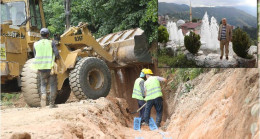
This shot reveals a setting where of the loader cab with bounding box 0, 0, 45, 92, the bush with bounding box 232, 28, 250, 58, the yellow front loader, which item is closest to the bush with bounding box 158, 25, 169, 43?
the bush with bounding box 232, 28, 250, 58

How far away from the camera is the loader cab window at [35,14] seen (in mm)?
9818

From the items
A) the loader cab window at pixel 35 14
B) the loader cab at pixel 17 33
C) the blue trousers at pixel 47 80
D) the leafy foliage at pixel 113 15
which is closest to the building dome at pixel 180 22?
the blue trousers at pixel 47 80

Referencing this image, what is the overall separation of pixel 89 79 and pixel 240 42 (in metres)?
6.03

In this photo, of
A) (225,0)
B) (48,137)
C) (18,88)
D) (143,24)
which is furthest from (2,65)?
(143,24)

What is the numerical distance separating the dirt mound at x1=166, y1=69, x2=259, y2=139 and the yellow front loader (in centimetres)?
256

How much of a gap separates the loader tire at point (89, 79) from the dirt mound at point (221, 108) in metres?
2.32

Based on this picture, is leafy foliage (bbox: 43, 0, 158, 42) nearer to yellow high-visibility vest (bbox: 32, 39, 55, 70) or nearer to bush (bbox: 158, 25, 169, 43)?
yellow high-visibility vest (bbox: 32, 39, 55, 70)

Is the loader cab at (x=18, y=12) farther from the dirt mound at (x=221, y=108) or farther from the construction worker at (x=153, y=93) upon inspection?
the dirt mound at (x=221, y=108)

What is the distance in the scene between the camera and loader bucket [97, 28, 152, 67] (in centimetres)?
1103

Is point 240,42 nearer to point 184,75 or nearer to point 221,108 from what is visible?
point 221,108

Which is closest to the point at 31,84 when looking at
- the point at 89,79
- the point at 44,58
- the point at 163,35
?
the point at 44,58

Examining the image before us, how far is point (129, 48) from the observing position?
1113 cm

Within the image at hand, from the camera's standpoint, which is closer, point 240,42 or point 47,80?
point 240,42

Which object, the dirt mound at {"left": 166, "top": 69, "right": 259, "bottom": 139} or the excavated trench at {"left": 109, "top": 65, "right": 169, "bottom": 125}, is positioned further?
the excavated trench at {"left": 109, "top": 65, "right": 169, "bottom": 125}
